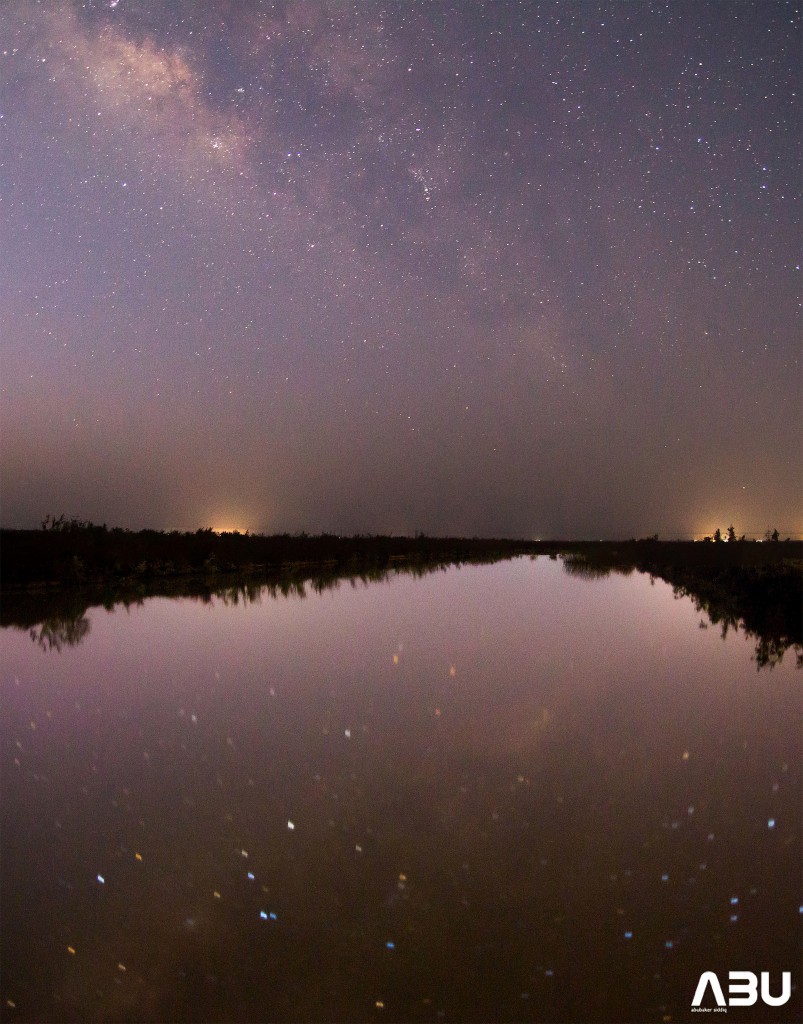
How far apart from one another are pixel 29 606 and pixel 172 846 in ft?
39.3

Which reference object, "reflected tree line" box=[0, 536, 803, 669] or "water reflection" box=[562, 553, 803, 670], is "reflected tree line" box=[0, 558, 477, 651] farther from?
"water reflection" box=[562, 553, 803, 670]

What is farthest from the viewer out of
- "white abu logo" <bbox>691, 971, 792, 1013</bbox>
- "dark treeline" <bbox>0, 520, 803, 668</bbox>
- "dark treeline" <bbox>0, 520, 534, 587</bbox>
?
"dark treeline" <bbox>0, 520, 534, 587</bbox>

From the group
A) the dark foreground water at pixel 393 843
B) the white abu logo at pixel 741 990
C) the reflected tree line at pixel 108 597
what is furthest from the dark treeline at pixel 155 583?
the white abu logo at pixel 741 990

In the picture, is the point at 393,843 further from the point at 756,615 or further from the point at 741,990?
the point at 756,615

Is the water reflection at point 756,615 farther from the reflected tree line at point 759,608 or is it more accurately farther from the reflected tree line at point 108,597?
the reflected tree line at point 108,597

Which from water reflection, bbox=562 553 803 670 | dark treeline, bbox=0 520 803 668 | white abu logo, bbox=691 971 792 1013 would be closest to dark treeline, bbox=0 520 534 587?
dark treeline, bbox=0 520 803 668

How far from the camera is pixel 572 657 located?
30.4ft

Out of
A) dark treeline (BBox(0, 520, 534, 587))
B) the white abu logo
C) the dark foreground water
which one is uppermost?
dark treeline (BBox(0, 520, 534, 587))

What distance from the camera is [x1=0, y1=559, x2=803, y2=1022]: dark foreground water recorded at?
8.71 feet

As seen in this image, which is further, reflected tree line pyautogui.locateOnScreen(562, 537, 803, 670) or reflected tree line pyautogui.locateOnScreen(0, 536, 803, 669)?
reflected tree line pyautogui.locateOnScreen(0, 536, 803, 669)

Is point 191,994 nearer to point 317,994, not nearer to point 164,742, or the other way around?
point 317,994

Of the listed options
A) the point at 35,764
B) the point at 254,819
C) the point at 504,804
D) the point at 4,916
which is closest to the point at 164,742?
the point at 35,764

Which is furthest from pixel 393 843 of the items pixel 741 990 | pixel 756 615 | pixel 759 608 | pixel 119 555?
pixel 119 555

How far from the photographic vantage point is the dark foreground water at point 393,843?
2.66 metres
